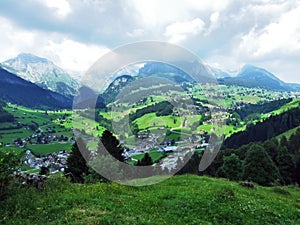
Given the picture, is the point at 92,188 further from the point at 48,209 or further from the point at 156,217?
the point at 156,217

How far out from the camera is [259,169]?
51375 mm

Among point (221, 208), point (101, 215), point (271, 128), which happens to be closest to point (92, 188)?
point (101, 215)

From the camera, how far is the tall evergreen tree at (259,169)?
166 feet

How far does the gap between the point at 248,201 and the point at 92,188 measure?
1131cm

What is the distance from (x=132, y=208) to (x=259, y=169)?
42.4m

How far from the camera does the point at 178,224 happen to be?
13.8 metres

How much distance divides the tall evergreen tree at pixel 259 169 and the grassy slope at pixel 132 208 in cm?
3312

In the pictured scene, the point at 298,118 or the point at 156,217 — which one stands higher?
the point at 298,118

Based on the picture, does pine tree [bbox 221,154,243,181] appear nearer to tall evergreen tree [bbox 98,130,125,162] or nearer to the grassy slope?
tall evergreen tree [bbox 98,130,125,162]

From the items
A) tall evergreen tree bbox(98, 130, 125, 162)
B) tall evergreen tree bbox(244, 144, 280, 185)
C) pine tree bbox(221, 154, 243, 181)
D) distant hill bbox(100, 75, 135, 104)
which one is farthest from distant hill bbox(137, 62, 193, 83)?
pine tree bbox(221, 154, 243, 181)

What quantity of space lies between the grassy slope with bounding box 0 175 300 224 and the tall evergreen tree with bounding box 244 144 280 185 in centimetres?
3312

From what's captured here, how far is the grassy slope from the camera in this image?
13.9 meters

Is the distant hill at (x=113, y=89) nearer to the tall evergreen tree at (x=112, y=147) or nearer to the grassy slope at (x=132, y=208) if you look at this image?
the grassy slope at (x=132, y=208)

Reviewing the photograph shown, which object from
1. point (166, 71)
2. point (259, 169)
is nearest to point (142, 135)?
point (166, 71)
